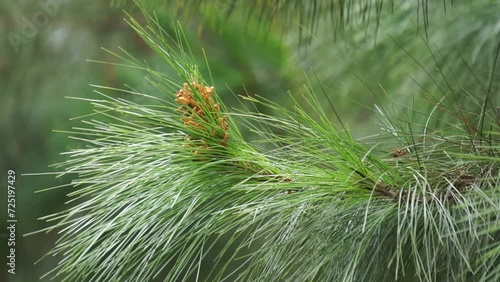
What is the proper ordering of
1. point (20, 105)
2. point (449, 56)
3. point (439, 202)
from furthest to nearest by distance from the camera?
point (20, 105) → point (449, 56) → point (439, 202)

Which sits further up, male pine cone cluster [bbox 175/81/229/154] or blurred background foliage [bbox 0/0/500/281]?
male pine cone cluster [bbox 175/81/229/154]

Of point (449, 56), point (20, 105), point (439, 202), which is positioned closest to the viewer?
point (439, 202)

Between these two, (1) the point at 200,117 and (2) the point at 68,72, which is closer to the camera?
(1) the point at 200,117

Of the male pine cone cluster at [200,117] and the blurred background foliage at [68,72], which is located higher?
the male pine cone cluster at [200,117]

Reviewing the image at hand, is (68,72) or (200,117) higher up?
(200,117)

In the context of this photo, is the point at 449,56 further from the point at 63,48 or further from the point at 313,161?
the point at 63,48

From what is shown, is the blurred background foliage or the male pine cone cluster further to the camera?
the blurred background foliage

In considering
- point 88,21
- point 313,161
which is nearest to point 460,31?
point 313,161

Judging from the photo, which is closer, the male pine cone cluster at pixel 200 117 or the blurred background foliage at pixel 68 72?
the male pine cone cluster at pixel 200 117
